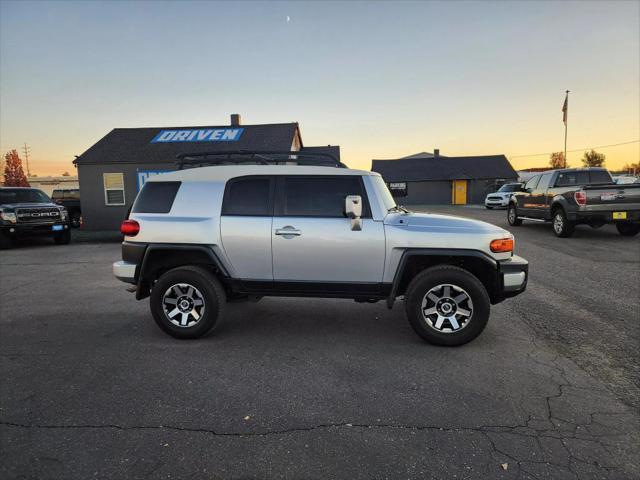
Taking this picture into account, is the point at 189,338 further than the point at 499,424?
Yes

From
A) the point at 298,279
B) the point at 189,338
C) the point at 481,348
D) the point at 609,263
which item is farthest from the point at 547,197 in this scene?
the point at 189,338

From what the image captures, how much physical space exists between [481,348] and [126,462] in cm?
344

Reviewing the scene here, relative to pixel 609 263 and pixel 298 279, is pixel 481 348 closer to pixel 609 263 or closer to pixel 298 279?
pixel 298 279

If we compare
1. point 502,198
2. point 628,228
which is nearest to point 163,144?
point 628,228

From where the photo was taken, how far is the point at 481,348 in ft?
14.2

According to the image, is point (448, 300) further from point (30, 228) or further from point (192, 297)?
point (30, 228)

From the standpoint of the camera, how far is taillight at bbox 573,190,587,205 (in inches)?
444

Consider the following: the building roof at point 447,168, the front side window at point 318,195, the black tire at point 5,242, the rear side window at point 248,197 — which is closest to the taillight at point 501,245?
the front side window at point 318,195

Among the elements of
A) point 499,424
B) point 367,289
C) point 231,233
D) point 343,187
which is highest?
point 343,187

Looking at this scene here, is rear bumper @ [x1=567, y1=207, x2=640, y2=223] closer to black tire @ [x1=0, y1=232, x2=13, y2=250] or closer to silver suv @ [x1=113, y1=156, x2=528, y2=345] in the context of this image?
silver suv @ [x1=113, y1=156, x2=528, y2=345]

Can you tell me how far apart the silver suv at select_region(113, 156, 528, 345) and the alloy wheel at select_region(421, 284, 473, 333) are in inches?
0.4

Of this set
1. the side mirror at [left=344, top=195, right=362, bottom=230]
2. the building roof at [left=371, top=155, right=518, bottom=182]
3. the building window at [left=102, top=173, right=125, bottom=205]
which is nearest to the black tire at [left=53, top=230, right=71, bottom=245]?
the building window at [left=102, top=173, right=125, bottom=205]

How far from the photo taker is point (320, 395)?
11.0 ft

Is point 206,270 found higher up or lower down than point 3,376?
higher up
